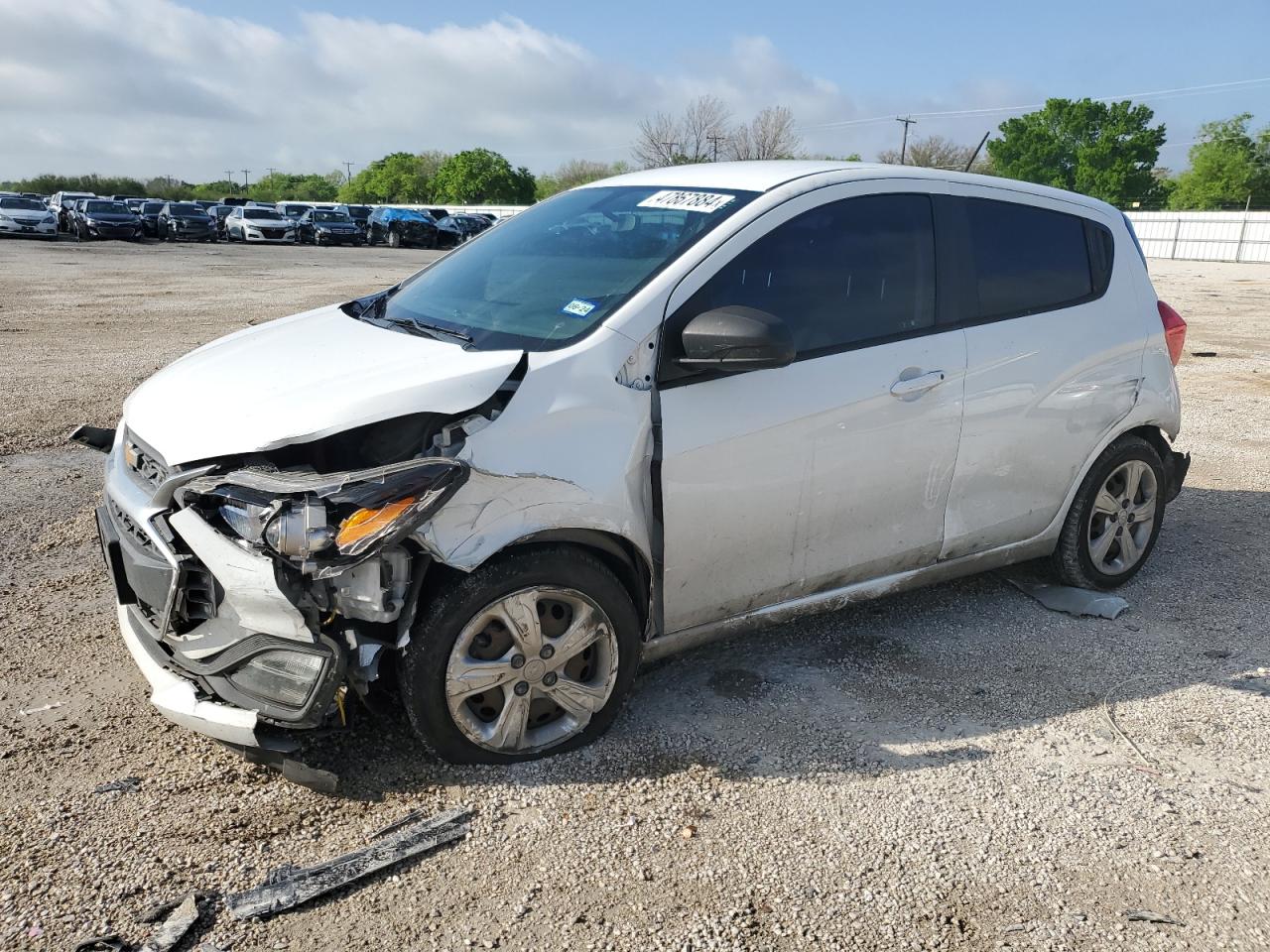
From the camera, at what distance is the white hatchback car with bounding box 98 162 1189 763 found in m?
2.88

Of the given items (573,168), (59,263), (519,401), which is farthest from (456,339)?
(573,168)

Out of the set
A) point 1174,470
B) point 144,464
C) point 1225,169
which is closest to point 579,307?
point 144,464

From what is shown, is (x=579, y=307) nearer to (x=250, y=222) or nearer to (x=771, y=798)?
(x=771, y=798)

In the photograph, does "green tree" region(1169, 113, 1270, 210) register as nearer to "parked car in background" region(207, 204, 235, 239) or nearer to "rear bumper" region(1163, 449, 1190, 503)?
"parked car in background" region(207, 204, 235, 239)

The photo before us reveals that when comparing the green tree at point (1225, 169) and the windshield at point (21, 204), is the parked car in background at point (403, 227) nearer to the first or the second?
the windshield at point (21, 204)

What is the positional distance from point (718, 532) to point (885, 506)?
777 mm

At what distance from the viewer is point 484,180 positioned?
86.7m

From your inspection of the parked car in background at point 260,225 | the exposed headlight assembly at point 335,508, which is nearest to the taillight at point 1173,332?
the exposed headlight assembly at point 335,508

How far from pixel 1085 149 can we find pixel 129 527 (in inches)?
3461

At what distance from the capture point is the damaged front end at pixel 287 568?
2.76 m

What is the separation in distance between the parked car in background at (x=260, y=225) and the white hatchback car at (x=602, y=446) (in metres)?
40.0

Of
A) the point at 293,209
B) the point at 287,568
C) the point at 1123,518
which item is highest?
the point at 293,209

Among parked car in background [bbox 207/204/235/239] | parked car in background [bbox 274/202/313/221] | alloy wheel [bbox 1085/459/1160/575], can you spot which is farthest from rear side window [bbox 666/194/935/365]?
parked car in background [bbox 207/204/235/239]

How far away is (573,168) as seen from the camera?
8581 cm
